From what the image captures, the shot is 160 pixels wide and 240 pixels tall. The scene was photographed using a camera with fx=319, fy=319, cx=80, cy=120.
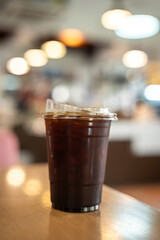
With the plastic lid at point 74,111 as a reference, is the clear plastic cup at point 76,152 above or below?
below

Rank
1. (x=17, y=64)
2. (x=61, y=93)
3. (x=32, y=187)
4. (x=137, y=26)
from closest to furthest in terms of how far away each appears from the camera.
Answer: (x=32, y=187), (x=137, y=26), (x=17, y=64), (x=61, y=93)

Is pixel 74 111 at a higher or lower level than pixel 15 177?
higher

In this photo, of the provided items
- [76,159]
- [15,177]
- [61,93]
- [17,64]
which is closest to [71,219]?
[76,159]

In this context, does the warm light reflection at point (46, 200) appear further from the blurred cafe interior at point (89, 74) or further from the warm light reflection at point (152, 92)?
the warm light reflection at point (152, 92)

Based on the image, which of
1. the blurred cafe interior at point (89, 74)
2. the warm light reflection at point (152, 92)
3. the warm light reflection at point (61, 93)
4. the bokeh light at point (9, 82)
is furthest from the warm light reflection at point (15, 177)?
the warm light reflection at point (61, 93)

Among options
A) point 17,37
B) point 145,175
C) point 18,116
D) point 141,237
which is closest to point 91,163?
point 141,237

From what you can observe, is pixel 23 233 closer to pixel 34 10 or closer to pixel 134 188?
pixel 134 188

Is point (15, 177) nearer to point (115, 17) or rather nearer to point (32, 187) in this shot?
point (32, 187)
